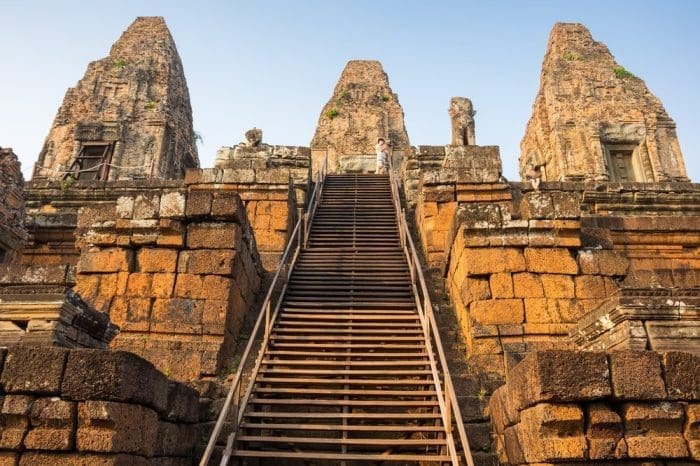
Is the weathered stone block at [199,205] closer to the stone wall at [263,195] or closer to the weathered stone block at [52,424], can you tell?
the stone wall at [263,195]

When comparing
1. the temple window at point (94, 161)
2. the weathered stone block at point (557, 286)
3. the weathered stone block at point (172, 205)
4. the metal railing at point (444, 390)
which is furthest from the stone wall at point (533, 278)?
the temple window at point (94, 161)

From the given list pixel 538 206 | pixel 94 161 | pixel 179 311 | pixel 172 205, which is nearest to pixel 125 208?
pixel 172 205

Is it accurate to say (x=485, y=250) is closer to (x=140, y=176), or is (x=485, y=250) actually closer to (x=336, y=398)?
(x=336, y=398)

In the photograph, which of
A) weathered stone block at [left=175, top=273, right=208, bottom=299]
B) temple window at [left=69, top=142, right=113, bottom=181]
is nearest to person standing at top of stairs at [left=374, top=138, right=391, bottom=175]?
weathered stone block at [left=175, top=273, right=208, bottom=299]

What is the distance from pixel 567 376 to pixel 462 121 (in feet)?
32.3

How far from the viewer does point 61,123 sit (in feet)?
69.6

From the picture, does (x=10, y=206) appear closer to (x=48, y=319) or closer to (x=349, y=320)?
(x=48, y=319)

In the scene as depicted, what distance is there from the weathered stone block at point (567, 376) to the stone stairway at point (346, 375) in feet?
3.07

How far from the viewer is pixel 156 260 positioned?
6.11m

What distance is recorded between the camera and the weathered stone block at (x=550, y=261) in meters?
6.05

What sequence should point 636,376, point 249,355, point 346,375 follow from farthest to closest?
point 249,355 → point 346,375 → point 636,376

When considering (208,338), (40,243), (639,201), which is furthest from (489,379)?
(40,243)

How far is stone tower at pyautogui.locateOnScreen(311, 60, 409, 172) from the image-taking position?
21.6m

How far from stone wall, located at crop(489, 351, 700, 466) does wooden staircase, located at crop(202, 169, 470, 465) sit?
0.90 m
